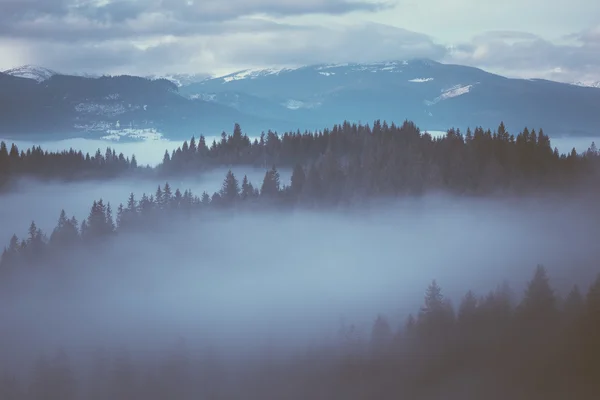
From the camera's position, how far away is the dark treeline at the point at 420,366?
142125 mm

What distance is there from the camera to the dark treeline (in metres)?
142

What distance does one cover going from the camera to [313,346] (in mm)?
175750

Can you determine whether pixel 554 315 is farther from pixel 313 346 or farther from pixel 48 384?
pixel 48 384

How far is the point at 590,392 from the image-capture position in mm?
133875

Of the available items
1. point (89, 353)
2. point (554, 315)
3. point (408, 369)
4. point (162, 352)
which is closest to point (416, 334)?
point (408, 369)

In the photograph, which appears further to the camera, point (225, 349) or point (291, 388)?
point (225, 349)

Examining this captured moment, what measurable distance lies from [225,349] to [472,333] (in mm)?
57395

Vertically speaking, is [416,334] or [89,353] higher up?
[416,334]

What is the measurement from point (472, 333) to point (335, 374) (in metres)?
25.0

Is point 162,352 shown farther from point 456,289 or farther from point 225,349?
point 456,289

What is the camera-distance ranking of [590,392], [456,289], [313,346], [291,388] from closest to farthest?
[590,392]
[291,388]
[313,346]
[456,289]

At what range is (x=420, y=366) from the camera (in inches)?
5851

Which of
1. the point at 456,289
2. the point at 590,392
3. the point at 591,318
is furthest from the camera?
the point at 456,289

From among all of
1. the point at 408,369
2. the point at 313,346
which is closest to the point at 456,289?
the point at 313,346
